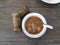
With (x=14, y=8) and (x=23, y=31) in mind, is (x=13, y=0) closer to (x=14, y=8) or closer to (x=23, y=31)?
(x=14, y=8)

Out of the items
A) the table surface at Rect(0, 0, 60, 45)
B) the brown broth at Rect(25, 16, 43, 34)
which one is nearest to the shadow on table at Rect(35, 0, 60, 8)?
the table surface at Rect(0, 0, 60, 45)

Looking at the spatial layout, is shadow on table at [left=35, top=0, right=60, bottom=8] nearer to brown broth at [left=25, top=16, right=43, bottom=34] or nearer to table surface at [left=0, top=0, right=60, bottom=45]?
table surface at [left=0, top=0, right=60, bottom=45]

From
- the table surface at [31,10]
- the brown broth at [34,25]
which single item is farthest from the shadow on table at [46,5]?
the brown broth at [34,25]

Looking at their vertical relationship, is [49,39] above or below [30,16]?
below

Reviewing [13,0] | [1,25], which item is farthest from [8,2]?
[1,25]

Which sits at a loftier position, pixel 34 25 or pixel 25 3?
pixel 25 3
